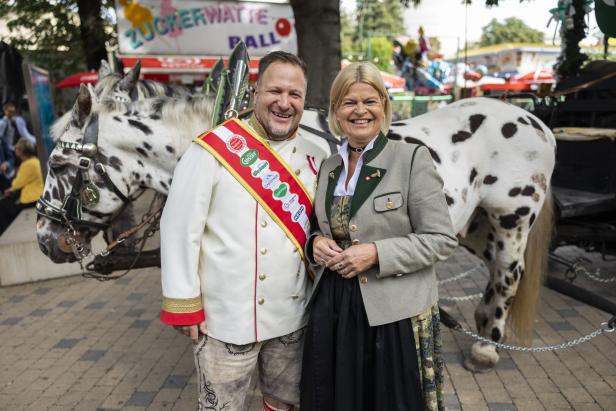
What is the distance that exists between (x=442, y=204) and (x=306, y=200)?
20.5 inches

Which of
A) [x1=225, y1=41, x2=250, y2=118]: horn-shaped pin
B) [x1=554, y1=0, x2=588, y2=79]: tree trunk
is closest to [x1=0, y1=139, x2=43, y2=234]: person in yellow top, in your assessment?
[x1=225, y1=41, x2=250, y2=118]: horn-shaped pin

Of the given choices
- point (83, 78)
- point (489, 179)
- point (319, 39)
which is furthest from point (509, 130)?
point (83, 78)

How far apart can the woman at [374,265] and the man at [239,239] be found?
0.13 m

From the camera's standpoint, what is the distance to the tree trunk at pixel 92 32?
8.48m

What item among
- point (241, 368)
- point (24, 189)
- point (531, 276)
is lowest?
point (531, 276)

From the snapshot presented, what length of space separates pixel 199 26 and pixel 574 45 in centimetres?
571

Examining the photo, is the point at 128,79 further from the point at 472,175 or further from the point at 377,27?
the point at 377,27

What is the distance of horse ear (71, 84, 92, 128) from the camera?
2248 millimetres

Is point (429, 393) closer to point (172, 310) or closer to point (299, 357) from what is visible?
point (299, 357)

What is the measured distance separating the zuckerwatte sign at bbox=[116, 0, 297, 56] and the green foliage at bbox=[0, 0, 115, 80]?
9.02 ft

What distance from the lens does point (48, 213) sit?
2.41 metres

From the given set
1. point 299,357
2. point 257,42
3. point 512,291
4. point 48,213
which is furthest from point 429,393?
point 257,42

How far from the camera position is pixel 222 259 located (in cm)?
173

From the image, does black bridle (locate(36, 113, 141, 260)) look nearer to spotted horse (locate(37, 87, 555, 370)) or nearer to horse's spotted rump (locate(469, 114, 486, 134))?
spotted horse (locate(37, 87, 555, 370))
